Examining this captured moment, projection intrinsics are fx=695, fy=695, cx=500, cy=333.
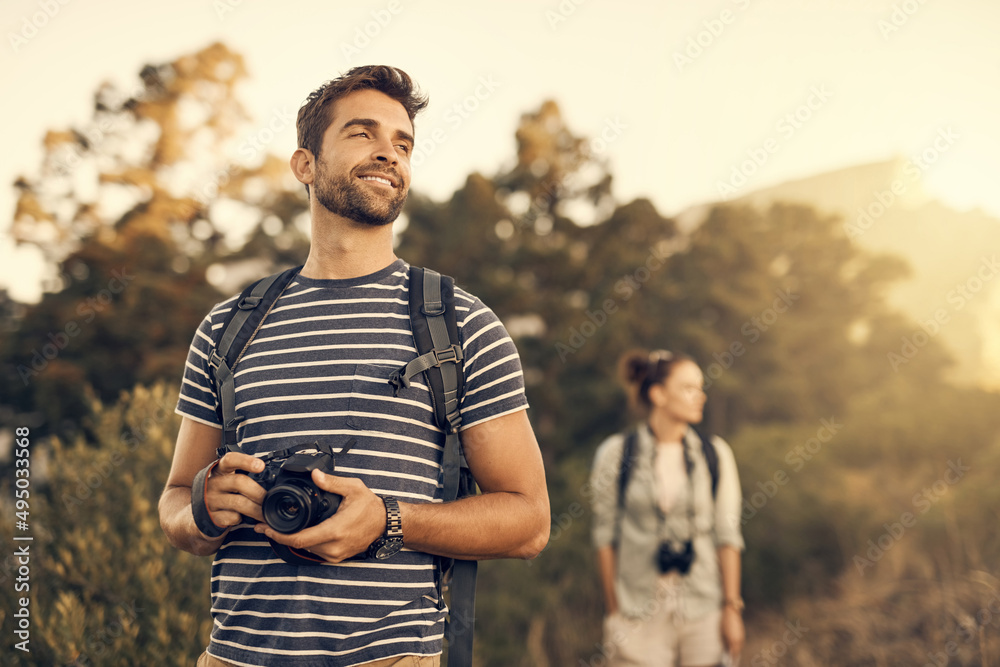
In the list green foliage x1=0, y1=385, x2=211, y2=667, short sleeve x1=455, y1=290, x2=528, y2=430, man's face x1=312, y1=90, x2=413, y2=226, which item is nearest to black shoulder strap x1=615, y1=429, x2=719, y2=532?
green foliage x1=0, y1=385, x2=211, y2=667

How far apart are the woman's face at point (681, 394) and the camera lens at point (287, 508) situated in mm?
3101

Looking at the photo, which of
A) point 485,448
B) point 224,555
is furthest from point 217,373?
point 485,448

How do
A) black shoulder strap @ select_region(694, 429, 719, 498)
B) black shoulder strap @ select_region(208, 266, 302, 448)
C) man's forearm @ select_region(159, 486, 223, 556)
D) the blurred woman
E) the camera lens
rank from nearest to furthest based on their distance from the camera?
the camera lens, man's forearm @ select_region(159, 486, 223, 556), black shoulder strap @ select_region(208, 266, 302, 448), the blurred woman, black shoulder strap @ select_region(694, 429, 719, 498)

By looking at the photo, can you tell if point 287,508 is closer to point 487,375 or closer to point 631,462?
point 487,375

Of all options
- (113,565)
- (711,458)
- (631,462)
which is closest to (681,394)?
(711,458)

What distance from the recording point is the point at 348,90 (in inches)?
81.3

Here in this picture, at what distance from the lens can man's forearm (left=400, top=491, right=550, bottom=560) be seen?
1593mm

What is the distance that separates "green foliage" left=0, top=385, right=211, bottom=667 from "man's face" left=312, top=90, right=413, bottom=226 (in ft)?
7.76

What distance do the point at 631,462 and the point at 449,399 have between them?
284cm

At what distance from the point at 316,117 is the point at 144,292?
986 cm

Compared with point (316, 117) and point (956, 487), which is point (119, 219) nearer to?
point (316, 117)

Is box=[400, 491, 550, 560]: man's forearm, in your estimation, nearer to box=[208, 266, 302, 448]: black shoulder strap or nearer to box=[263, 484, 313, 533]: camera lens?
box=[263, 484, 313, 533]: camera lens

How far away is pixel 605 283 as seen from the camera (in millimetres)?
14250

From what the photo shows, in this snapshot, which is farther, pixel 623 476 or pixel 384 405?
pixel 623 476
